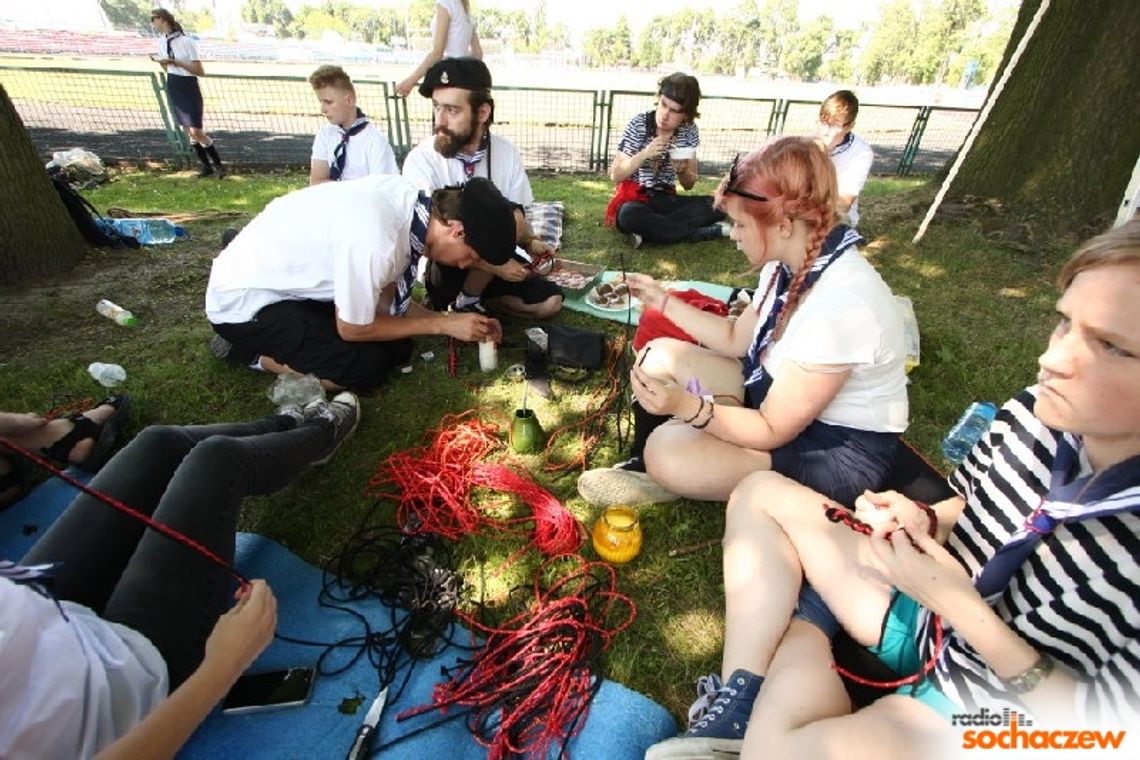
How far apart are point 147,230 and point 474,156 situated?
3.55m

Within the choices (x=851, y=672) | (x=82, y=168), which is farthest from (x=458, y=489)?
(x=82, y=168)

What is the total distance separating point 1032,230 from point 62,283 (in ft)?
27.2

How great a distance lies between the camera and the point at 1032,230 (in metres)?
5.20

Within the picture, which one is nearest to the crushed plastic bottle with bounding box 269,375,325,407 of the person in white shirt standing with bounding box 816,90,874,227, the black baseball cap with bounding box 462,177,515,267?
the black baseball cap with bounding box 462,177,515,267

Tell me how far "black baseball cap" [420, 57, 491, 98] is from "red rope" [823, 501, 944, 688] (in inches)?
127

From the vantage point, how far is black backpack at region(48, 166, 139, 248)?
4.68 meters

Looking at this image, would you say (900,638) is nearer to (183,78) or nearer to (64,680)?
(64,680)

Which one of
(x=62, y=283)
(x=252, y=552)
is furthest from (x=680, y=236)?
(x=62, y=283)

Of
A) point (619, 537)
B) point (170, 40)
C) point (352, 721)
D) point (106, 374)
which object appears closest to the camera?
point (352, 721)

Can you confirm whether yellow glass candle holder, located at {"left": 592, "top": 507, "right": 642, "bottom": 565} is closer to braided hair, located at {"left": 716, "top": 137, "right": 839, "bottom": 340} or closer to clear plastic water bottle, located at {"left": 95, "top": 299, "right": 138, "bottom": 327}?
braided hair, located at {"left": 716, "top": 137, "right": 839, "bottom": 340}

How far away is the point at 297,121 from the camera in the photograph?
1296 centimetres

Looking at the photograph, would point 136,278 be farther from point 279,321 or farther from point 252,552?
point 252,552

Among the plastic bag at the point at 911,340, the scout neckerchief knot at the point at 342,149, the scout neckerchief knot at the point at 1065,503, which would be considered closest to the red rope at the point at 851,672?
the scout neckerchief knot at the point at 1065,503

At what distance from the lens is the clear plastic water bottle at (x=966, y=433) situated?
2.90 metres
